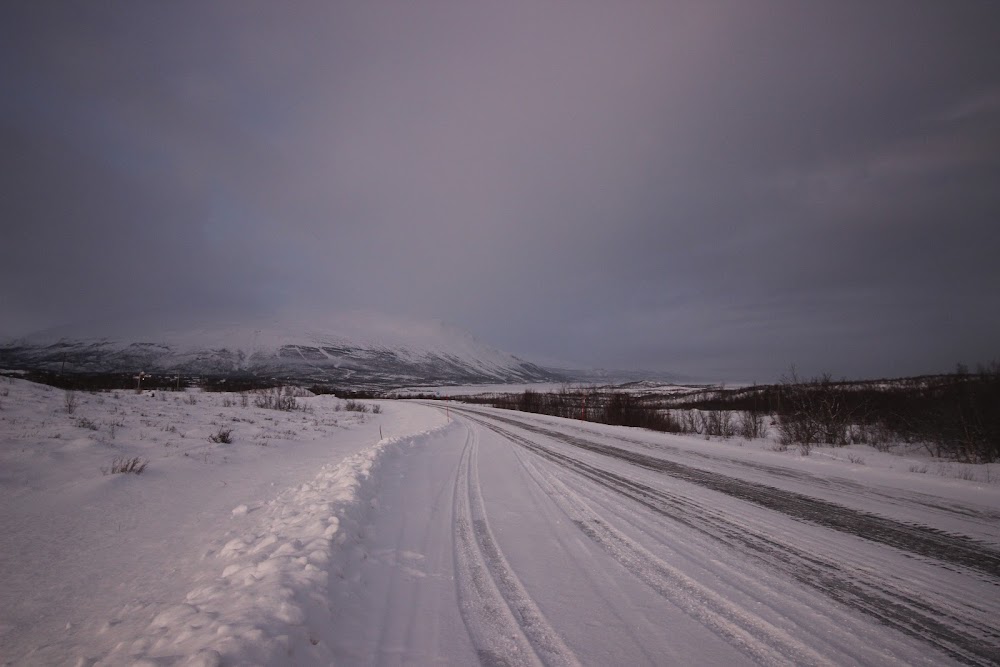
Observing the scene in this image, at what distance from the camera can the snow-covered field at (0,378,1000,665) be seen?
94.6 inches

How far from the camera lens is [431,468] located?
8.59 metres

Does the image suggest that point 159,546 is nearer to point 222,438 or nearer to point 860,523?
point 222,438

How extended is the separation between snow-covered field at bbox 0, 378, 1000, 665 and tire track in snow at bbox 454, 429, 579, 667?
0.02m

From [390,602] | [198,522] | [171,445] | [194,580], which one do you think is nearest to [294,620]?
[390,602]

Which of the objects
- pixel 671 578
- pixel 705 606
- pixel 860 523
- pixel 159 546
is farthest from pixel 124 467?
pixel 860 523

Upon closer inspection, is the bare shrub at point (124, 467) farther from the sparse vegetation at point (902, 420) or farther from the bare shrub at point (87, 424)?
the sparse vegetation at point (902, 420)

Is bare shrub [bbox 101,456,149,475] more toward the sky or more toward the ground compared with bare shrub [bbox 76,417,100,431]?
more toward the ground

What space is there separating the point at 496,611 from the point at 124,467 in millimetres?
7172

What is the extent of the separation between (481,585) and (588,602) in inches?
35.8

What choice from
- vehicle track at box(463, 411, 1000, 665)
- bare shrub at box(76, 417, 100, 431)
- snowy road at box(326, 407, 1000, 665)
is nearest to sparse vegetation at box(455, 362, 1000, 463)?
snowy road at box(326, 407, 1000, 665)

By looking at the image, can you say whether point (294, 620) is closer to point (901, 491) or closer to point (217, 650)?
point (217, 650)

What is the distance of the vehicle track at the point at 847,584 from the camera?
242 cm

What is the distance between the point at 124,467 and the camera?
6398mm

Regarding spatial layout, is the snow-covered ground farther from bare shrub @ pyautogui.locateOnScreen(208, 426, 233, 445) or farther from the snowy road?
bare shrub @ pyautogui.locateOnScreen(208, 426, 233, 445)
